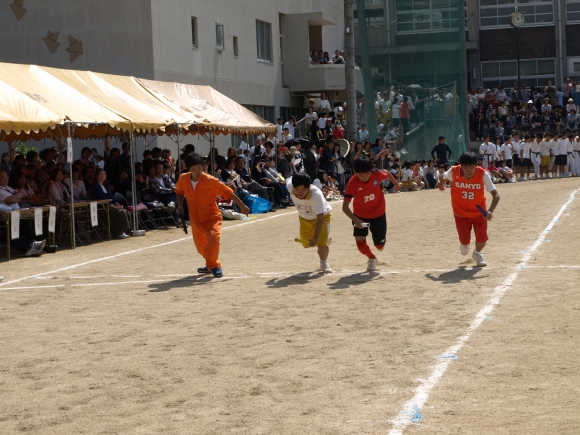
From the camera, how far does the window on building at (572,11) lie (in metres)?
53.8

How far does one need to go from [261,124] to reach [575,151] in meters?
15.5

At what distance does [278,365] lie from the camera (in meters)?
7.00

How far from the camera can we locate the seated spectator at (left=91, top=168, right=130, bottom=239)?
18281mm

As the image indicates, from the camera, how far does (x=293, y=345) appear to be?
768 centimetres

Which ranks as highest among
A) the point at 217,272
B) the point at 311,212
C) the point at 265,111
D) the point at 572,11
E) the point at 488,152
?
the point at 572,11

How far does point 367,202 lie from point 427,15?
24.6 metres

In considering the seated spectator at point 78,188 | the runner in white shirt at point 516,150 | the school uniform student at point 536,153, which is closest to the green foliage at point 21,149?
the seated spectator at point 78,188

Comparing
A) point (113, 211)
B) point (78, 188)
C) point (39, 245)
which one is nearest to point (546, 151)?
point (113, 211)

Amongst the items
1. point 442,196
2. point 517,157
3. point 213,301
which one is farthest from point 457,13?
point 213,301

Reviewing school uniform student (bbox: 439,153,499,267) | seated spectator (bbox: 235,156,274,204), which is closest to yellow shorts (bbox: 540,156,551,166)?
seated spectator (bbox: 235,156,274,204)

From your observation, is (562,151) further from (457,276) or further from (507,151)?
(457,276)

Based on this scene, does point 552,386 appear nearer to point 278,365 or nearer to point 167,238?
point 278,365

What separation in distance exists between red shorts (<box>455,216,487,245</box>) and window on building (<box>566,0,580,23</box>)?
Answer: 45625 mm

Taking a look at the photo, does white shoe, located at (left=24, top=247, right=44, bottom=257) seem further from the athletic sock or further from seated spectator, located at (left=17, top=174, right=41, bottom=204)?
the athletic sock
